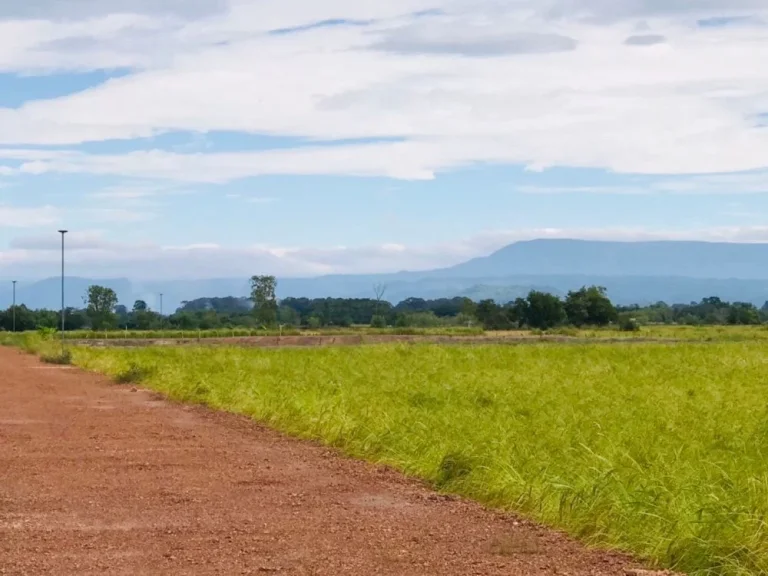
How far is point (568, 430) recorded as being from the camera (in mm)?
13508

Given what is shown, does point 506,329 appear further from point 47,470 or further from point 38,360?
point 47,470

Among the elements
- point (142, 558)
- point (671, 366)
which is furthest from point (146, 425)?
point (671, 366)

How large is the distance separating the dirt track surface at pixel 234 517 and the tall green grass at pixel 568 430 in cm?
41

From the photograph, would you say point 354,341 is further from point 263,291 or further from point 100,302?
point 100,302

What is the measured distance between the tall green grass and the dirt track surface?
0.41m

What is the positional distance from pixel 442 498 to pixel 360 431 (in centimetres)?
365

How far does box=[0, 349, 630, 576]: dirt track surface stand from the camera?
7309 millimetres

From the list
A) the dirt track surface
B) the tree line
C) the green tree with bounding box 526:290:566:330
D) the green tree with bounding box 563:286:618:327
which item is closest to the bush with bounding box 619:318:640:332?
the tree line

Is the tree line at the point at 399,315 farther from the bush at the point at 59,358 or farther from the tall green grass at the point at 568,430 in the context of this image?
the tall green grass at the point at 568,430

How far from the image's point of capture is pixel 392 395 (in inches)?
742

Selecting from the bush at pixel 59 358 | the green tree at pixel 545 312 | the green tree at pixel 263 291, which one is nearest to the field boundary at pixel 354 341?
the bush at pixel 59 358

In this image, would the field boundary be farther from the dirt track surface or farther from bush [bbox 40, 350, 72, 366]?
the dirt track surface

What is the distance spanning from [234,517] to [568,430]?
575cm

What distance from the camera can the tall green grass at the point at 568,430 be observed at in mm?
7914
